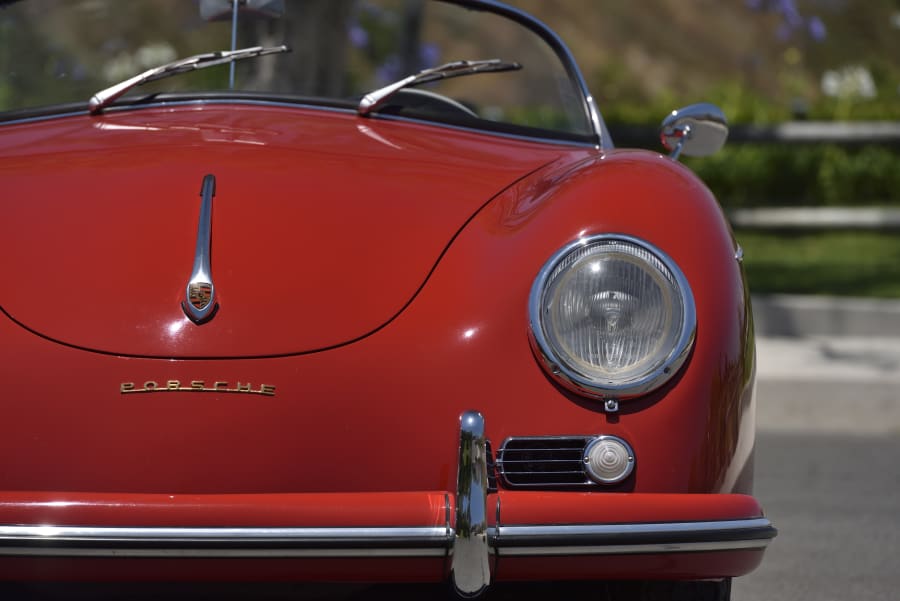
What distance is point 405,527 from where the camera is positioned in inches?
77.7

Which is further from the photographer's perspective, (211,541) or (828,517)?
(828,517)

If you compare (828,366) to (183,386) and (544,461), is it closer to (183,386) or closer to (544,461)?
(544,461)

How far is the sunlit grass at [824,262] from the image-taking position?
8.59 metres

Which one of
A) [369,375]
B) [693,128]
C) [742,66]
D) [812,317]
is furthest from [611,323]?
[742,66]

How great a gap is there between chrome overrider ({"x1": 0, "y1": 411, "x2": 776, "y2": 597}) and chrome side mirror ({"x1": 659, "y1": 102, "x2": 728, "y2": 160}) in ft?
4.57

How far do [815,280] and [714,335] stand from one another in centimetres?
700

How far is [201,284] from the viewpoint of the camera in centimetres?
217

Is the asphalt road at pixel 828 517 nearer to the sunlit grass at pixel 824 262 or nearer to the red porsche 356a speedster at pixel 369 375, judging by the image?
the red porsche 356a speedster at pixel 369 375

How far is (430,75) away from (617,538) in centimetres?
141

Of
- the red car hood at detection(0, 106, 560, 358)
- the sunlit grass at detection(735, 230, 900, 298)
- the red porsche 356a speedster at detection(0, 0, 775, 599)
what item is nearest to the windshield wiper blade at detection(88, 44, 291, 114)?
the red car hood at detection(0, 106, 560, 358)

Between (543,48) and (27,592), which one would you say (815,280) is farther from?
(27,592)

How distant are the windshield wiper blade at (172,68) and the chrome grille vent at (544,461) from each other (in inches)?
52.1

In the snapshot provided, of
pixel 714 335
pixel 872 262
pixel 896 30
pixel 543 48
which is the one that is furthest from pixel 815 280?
pixel 896 30

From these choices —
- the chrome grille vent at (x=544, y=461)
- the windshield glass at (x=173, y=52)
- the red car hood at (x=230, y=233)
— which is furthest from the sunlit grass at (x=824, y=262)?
the chrome grille vent at (x=544, y=461)
